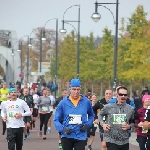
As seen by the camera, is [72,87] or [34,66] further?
[34,66]

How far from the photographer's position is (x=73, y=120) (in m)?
11.8

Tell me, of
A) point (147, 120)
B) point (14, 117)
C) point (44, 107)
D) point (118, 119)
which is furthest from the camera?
point (44, 107)

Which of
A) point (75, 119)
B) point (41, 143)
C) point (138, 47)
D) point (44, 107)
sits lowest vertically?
point (41, 143)

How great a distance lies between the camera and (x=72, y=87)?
11.9 m

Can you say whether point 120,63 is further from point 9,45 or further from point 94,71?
point 9,45

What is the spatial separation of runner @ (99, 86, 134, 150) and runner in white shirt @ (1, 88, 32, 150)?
452 cm

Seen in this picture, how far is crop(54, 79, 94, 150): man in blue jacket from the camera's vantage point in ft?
38.8

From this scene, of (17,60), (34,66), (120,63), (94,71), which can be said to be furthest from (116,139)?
(34,66)

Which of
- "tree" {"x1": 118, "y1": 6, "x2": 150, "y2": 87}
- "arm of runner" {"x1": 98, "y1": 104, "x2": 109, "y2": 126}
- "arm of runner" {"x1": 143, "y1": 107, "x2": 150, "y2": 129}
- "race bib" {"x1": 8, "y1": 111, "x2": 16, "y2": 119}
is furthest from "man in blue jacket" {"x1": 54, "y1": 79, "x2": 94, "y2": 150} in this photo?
"tree" {"x1": 118, "y1": 6, "x2": 150, "y2": 87}

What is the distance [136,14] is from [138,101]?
22709 mm

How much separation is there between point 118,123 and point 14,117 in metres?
5.08

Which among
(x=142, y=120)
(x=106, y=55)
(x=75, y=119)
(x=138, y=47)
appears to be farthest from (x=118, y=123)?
(x=106, y=55)

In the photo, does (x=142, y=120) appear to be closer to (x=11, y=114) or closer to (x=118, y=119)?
(x=118, y=119)

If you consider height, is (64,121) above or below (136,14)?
below
